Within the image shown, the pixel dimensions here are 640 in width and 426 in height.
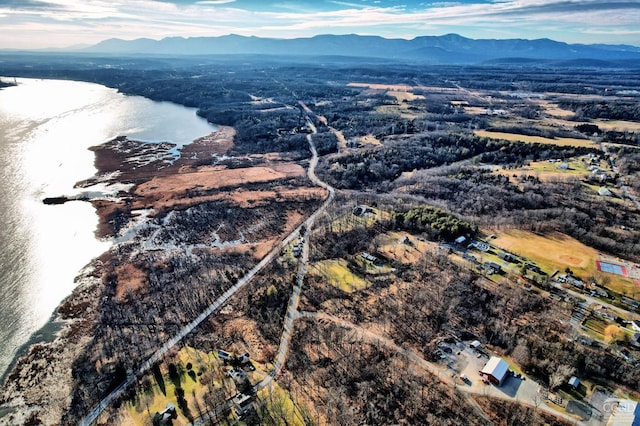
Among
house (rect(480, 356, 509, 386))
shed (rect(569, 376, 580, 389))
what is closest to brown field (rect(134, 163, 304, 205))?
house (rect(480, 356, 509, 386))

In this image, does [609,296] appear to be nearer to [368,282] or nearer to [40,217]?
[368,282]

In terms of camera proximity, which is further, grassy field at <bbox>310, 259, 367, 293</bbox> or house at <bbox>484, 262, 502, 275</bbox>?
grassy field at <bbox>310, 259, 367, 293</bbox>

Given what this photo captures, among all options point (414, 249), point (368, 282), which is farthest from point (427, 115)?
point (368, 282)

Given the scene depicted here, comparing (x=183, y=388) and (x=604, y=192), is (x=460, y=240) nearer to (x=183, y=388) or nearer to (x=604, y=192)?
(x=604, y=192)

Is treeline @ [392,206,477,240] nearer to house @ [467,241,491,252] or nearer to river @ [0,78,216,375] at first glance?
house @ [467,241,491,252]

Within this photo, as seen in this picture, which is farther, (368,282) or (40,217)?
(40,217)

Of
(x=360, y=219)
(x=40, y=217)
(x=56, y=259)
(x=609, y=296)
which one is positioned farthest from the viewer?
(x=40, y=217)

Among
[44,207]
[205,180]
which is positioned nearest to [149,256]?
[44,207]

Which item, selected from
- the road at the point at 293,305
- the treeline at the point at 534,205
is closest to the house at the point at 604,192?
the treeline at the point at 534,205
